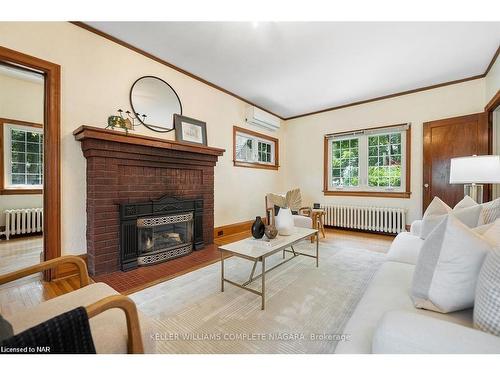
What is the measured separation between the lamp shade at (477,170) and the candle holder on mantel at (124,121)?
12.1 feet

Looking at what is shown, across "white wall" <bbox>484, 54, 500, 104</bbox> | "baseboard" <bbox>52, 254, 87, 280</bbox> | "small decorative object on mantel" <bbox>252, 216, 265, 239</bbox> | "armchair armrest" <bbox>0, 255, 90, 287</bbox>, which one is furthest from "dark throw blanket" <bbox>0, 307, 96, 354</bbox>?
"white wall" <bbox>484, 54, 500, 104</bbox>

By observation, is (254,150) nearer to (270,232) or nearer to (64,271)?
(270,232)

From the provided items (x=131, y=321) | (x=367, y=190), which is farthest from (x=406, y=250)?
(x=367, y=190)

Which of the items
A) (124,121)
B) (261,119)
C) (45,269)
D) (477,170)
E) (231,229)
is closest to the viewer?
(45,269)

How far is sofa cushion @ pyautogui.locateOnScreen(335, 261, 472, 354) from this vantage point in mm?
862

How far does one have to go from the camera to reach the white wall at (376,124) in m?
3.42

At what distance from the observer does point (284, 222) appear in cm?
231

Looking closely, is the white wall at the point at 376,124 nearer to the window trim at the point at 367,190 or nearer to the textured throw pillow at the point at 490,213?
the window trim at the point at 367,190

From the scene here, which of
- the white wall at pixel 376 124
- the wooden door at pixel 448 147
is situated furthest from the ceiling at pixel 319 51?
the wooden door at pixel 448 147

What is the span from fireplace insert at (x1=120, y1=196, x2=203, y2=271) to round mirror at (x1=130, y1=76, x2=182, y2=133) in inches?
40.6

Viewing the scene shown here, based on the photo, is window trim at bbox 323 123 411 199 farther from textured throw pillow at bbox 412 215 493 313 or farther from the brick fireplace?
textured throw pillow at bbox 412 215 493 313

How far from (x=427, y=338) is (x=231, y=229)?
11.2 feet

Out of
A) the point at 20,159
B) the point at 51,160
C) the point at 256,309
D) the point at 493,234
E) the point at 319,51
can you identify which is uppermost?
the point at 319,51
